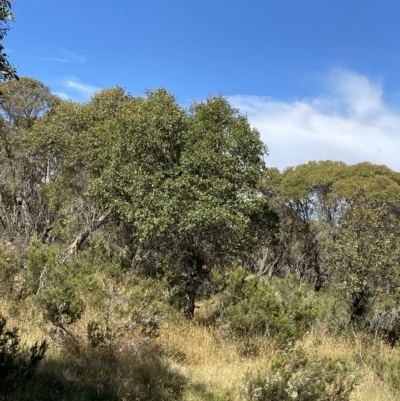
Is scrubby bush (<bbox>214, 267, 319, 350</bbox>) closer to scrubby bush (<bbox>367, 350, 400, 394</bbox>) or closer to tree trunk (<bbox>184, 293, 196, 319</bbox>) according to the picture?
tree trunk (<bbox>184, 293, 196, 319</bbox>)

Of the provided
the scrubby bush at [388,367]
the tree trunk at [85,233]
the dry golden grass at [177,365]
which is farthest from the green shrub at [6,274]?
the scrubby bush at [388,367]

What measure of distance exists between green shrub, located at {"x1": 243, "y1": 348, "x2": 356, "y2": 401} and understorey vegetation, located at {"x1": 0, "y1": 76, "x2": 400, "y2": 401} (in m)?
0.02

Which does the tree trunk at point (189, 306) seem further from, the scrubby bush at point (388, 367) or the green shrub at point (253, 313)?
the scrubby bush at point (388, 367)

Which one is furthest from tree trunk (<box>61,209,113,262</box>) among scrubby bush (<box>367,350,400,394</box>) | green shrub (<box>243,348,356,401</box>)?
green shrub (<box>243,348,356,401</box>)

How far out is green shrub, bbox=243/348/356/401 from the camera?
3947 millimetres

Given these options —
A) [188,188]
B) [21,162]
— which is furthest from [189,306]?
[21,162]

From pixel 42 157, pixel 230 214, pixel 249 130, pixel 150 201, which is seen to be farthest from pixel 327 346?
pixel 42 157

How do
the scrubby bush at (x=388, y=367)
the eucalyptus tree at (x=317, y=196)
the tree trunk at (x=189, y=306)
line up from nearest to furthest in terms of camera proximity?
the scrubby bush at (x=388, y=367) → the tree trunk at (x=189, y=306) → the eucalyptus tree at (x=317, y=196)

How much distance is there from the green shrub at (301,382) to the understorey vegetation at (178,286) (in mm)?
18

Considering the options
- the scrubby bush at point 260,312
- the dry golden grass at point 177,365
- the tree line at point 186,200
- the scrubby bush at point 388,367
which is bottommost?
the dry golden grass at point 177,365

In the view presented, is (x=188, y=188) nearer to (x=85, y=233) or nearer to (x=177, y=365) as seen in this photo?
(x=177, y=365)

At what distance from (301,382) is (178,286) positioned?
4.27 metres

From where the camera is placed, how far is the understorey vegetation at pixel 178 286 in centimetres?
435

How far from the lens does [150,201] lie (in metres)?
8.02
